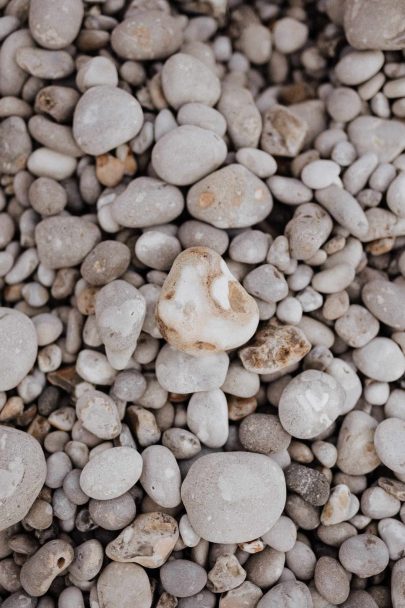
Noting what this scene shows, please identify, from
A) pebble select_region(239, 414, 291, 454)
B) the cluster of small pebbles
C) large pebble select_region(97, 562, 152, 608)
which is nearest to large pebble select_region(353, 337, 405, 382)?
the cluster of small pebbles

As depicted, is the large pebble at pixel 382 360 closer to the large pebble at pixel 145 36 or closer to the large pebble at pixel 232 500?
the large pebble at pixel 232 500

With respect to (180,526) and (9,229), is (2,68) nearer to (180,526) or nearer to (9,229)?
(9,229)

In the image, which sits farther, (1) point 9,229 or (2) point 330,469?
(1) point 9,229

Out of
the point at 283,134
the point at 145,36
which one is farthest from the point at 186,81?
the point at 283,134

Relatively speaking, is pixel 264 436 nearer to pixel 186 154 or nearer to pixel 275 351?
pixel 275 351

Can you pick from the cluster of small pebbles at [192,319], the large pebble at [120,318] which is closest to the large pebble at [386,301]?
the cluster of small pebbles at [192,319]

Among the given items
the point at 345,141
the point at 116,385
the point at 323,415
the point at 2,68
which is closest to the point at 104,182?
the point at 2,68

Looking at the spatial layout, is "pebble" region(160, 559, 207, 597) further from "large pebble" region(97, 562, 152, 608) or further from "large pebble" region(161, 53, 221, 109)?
"large pebble" region(161, 53, 221, 109)
